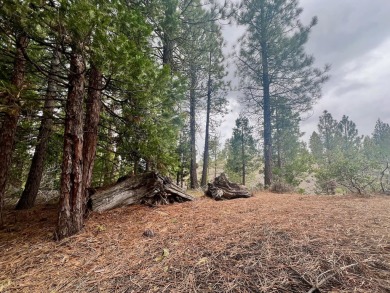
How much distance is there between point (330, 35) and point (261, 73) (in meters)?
3.45

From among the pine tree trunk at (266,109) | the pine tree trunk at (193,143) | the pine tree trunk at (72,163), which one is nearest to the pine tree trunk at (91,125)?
the pine tree trunk at (72,163)

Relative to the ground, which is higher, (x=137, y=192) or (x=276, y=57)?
(x=276, y=57)

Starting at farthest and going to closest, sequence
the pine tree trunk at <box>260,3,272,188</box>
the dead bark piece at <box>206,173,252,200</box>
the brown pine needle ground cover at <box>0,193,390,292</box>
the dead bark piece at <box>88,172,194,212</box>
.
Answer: the pine tree trunk at <box>260,3,272,188</box>, the dead bark piece at <box>206,173,252,200</box>, the dead bark piece at <box>88,172,194,212</box>, the brown pine needle ground cover at <box>0,193,390,292</box>

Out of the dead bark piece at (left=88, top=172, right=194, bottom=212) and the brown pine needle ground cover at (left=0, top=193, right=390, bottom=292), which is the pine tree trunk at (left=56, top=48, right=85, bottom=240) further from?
the dead bark piece at (left=88, top=172, right=194, bottom=212)

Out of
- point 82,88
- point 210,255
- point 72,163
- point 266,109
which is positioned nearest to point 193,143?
point 266,109

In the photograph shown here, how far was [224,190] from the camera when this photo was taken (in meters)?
5.81

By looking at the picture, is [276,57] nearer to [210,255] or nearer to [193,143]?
[193,143]

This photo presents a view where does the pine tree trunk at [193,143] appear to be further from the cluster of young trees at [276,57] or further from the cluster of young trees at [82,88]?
the cluster of young trees at [82,88]

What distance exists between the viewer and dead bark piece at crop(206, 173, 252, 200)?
562cm

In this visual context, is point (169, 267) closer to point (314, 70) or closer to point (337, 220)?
point (337, 220)

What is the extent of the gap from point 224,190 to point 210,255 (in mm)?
3808

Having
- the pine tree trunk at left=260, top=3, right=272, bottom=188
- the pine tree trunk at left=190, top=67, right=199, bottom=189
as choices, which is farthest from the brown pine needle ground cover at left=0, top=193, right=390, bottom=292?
the pine tree trunk at left=190, top=67, right=199, bottom=189

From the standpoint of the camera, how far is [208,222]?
3.13 meters

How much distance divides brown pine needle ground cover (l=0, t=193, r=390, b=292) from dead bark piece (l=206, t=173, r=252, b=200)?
2.21 metres
